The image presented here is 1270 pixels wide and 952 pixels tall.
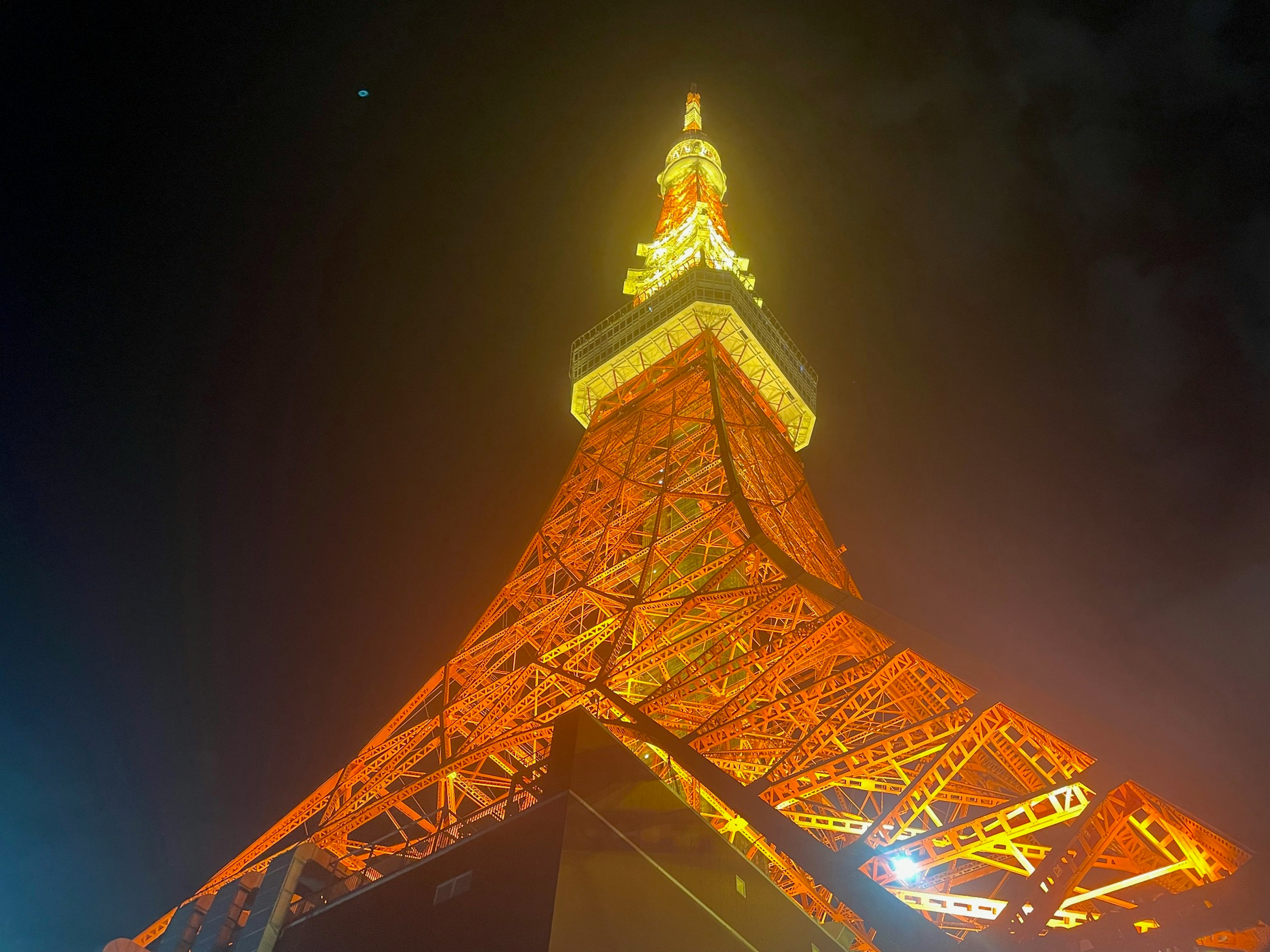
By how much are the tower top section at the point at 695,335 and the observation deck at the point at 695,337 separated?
0.06 feet

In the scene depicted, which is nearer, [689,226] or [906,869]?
[906,869]

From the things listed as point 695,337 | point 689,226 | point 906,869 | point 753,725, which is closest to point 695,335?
point 695,337

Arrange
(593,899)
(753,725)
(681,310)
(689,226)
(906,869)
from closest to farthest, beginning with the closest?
(593,899), (906,869), (753,725), (681,310), (689,226)

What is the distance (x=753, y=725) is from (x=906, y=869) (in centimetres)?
349

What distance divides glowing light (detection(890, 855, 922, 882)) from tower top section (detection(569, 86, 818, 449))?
42.5 ft

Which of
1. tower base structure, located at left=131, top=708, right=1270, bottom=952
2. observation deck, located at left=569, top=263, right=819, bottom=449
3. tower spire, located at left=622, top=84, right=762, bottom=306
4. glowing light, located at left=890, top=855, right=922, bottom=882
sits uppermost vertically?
tower spire, located at left=622, top=84, right=762, bottom=306

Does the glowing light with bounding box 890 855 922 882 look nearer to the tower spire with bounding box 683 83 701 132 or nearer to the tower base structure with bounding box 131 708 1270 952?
the tower base structure with bounding box 131 708 1270 952

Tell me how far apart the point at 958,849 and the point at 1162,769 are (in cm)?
191

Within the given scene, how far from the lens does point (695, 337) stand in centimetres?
2014

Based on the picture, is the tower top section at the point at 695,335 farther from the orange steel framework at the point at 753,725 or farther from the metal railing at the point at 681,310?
the orange steel framework at the point at 753,725

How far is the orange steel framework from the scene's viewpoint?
704 centimetres

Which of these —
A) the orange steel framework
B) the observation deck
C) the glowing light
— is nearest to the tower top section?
the observation deck

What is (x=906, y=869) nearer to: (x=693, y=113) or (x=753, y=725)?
(x=753, y=725)

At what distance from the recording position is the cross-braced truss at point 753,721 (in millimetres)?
7180
